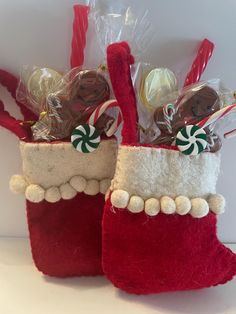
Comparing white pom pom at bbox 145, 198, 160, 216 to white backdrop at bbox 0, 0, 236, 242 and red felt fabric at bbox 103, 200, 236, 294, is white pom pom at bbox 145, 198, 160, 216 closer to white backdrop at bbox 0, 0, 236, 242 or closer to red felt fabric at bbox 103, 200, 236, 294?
red felt fabric at bbox 103, 200, 236, 294

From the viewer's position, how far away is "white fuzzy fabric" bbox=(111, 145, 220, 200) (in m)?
0.59

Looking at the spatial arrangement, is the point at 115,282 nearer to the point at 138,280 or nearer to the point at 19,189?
the point at 138,280

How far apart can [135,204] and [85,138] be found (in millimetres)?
123

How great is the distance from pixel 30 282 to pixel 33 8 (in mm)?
442

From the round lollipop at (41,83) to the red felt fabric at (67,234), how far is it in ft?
0.55

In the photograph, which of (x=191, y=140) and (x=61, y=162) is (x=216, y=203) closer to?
(x=191, y=140)

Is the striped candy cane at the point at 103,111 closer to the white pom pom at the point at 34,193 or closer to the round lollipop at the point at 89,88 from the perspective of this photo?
the round lollipop at the point at 89,88

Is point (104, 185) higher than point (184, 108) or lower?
lower

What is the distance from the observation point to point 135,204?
1.96ft

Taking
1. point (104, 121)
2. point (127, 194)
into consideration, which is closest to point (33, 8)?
point (104, 121)

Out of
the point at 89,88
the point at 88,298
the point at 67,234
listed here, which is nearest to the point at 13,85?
the point at 89,88

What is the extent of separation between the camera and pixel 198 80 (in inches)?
26.4

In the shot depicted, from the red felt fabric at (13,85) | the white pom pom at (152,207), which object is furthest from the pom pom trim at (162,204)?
the red felt fabric at (13,85)

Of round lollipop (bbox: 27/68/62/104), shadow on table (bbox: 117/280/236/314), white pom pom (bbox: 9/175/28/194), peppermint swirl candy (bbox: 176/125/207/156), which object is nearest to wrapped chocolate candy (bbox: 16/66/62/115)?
round lollipop (bbox: 27/68/62/104)
